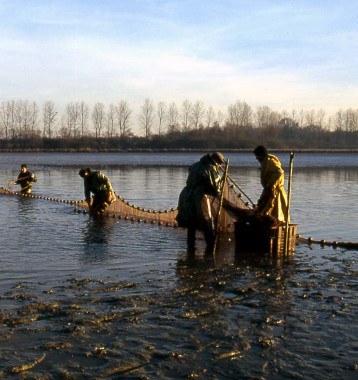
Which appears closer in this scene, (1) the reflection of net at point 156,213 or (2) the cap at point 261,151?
(2) the cap at point 261,151

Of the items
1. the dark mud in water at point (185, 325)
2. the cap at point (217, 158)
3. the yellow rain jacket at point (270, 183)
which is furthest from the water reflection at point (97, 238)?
the yellow rain jacket at point (270, 183)

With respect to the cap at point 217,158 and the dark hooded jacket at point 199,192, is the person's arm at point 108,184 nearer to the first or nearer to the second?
the dark hooded jacket at point 199,192

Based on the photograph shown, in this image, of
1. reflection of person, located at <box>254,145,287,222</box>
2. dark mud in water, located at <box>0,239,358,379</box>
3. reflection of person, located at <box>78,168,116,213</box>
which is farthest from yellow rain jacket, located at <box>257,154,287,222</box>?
reflection of person, located at <box>78,168,116,213</box>

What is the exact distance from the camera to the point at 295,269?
940 cm

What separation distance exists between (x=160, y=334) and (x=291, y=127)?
426 feet

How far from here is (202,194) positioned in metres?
10.3

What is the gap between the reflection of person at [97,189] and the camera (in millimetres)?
15847

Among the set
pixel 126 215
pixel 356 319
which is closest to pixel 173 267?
pixel 356 319

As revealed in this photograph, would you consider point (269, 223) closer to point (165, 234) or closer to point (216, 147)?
point (165, 234)

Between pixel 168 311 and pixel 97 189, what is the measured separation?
929 cm

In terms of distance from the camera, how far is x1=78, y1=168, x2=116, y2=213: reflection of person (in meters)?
15.8

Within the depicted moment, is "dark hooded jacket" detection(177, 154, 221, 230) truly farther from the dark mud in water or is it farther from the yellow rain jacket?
the dark mud in water

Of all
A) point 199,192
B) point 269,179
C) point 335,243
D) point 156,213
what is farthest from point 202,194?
point 156,213

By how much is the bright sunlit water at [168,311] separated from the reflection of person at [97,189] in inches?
140
